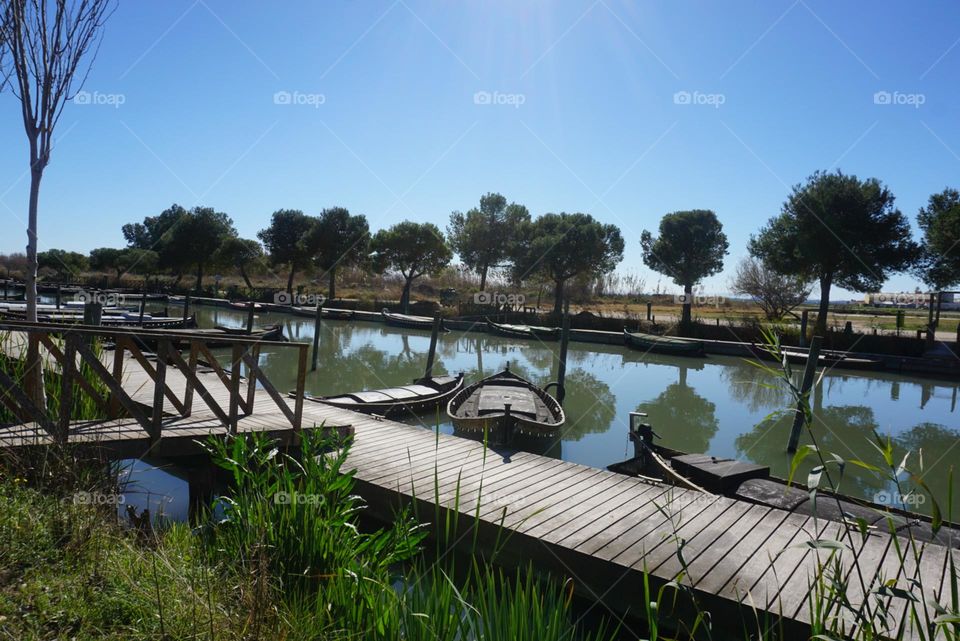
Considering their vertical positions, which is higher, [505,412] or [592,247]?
[592,247]

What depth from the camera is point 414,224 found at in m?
47.6

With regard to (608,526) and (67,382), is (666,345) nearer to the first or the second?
(608,526)

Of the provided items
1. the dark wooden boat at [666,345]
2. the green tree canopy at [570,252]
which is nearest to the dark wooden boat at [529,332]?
the dark wooden boat at [666,345]

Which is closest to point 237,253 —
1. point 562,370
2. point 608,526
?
point 562,370

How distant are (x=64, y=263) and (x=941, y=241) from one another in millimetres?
76898

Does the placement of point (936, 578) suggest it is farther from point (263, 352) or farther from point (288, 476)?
point (263, 352)

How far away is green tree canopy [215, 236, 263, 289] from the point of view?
5428cm

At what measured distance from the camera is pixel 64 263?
215ft

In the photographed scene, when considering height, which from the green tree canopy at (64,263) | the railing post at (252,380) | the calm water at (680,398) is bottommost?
the calm water at (680,398)

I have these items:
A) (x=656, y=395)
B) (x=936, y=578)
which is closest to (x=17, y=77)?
(x=936, y=578)

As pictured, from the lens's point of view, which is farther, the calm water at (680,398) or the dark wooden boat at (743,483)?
the calm water at (680,398)

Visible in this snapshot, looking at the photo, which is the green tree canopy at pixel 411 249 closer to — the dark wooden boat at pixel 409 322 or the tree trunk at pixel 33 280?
the dark wooden boat at pixel 409 322

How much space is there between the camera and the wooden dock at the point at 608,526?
13.9ft

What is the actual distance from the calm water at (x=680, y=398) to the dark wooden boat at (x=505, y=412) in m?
0.59
